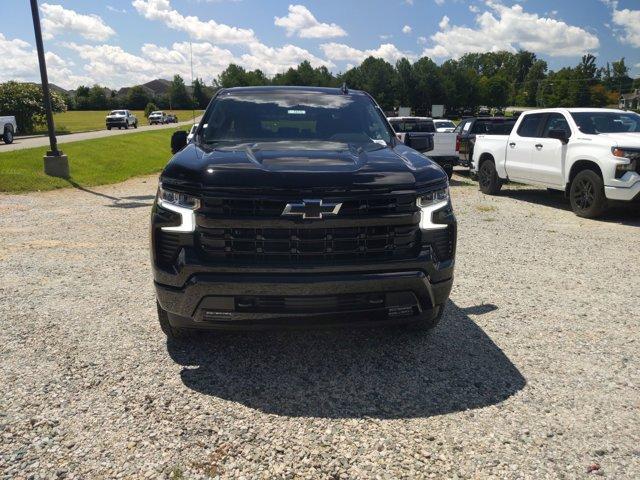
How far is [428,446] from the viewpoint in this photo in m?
2.71

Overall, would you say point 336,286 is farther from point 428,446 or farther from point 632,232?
point 632,232

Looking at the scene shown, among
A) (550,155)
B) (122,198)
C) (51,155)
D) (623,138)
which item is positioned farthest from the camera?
(51,155)

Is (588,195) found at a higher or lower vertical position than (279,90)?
lower

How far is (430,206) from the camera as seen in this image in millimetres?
3334

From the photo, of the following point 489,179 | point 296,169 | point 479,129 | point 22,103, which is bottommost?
point 489,179

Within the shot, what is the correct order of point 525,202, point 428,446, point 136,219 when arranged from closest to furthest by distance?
point 428,446, point 136,219, point 525,202

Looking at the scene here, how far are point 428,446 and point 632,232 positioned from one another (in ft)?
23.1

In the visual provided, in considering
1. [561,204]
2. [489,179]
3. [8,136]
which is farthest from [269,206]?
[8,136]

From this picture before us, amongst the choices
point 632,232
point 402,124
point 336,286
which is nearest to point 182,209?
point 336,286

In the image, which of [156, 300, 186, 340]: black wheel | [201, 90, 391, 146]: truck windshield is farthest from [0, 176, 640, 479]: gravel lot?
[201, 90, 391, 146]: truck windshield

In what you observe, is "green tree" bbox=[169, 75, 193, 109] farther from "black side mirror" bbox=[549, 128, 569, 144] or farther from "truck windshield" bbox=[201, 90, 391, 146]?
"truck windshield" bbox=[201, 90, 391, 146]

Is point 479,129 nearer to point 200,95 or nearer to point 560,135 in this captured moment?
point 560,135

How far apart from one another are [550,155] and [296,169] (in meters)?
8.22

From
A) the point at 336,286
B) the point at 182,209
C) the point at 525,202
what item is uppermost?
the point at 182,209
